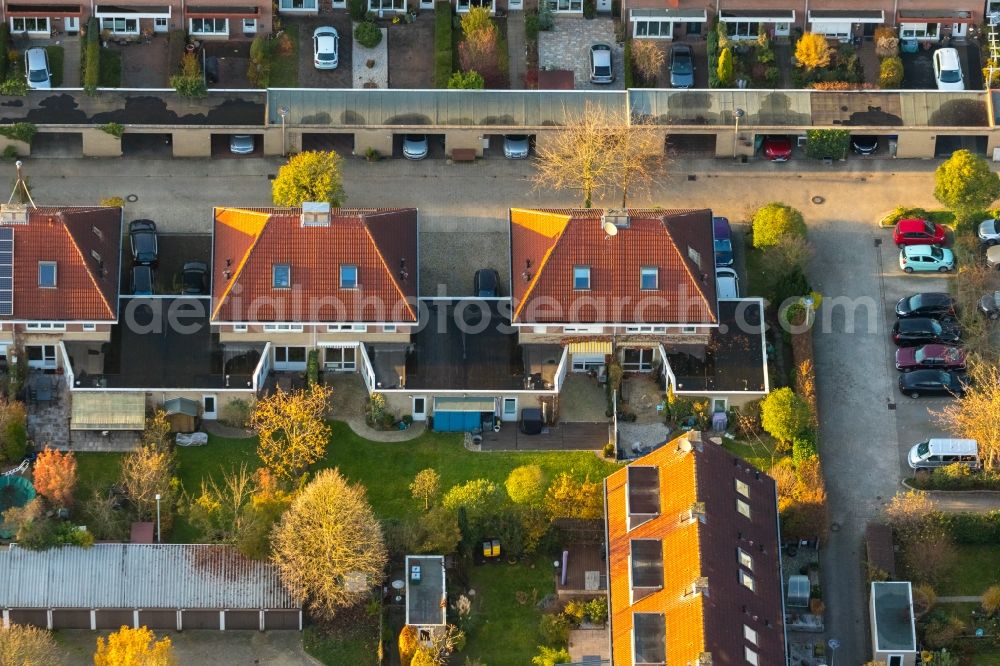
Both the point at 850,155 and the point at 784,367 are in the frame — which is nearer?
the point at 784,367

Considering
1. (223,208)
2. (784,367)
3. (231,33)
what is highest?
(231,33)

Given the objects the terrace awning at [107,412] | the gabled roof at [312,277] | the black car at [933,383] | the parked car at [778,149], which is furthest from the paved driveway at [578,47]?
the terrace awning at [107,412]

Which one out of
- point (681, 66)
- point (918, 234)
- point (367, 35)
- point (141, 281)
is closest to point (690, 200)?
point (681, 66)

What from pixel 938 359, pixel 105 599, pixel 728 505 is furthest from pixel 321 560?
pixel 938 359

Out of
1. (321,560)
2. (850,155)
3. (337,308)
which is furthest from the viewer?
(850,155)

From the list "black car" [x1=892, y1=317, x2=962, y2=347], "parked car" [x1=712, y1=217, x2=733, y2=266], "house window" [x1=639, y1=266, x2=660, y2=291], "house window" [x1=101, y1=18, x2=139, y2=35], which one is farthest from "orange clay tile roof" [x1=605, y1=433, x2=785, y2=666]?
"house window" [x1=101, y1=18, x2=139, y2=35]

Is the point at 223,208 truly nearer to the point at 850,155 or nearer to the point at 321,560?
the point at 321,560

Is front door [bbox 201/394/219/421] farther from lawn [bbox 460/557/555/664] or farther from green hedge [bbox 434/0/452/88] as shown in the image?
green hedge [bbox 434/0/452/88]
